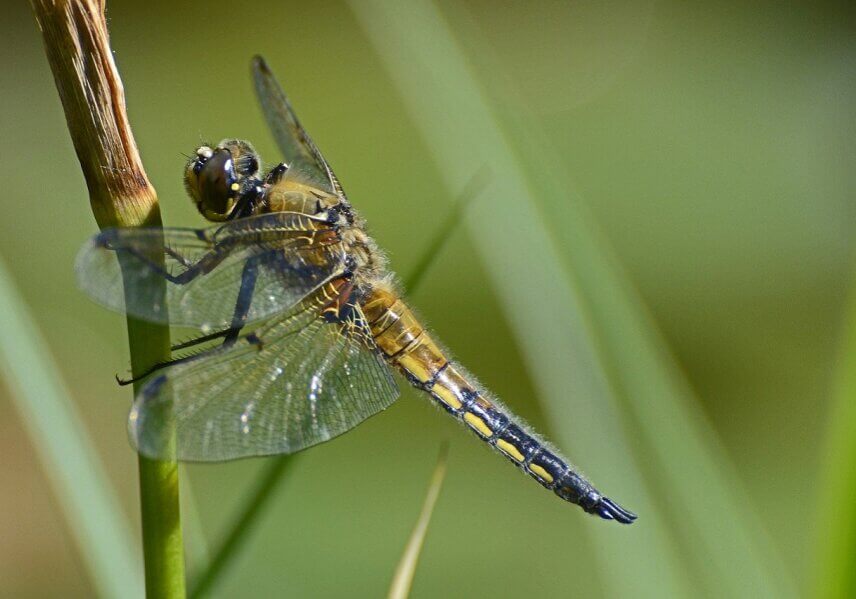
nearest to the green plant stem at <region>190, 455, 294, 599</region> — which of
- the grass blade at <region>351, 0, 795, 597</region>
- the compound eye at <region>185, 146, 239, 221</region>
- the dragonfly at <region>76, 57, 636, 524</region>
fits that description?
the dragonfly at <region>76, 57, 636, 524</region>

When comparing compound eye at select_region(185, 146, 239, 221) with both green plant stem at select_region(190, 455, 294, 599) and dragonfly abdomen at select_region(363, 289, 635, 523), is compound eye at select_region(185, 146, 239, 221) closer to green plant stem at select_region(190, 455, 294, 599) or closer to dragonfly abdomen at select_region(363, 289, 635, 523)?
dragonfly abdomen at select_region(363, 289, 635, 523)

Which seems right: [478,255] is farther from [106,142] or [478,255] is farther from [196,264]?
[106,142]

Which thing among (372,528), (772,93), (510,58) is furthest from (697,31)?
(372,528)

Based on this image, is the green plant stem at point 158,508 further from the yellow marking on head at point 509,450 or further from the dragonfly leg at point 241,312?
the yellow marking on head at point 509,450

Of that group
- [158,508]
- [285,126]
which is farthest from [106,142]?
[285,126]

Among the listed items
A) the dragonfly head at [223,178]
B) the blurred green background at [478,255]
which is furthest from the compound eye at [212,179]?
the blurred green background at [478,255]

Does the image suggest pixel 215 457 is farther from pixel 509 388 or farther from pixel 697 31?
pixel 697 31

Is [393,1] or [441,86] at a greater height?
[393,1]
